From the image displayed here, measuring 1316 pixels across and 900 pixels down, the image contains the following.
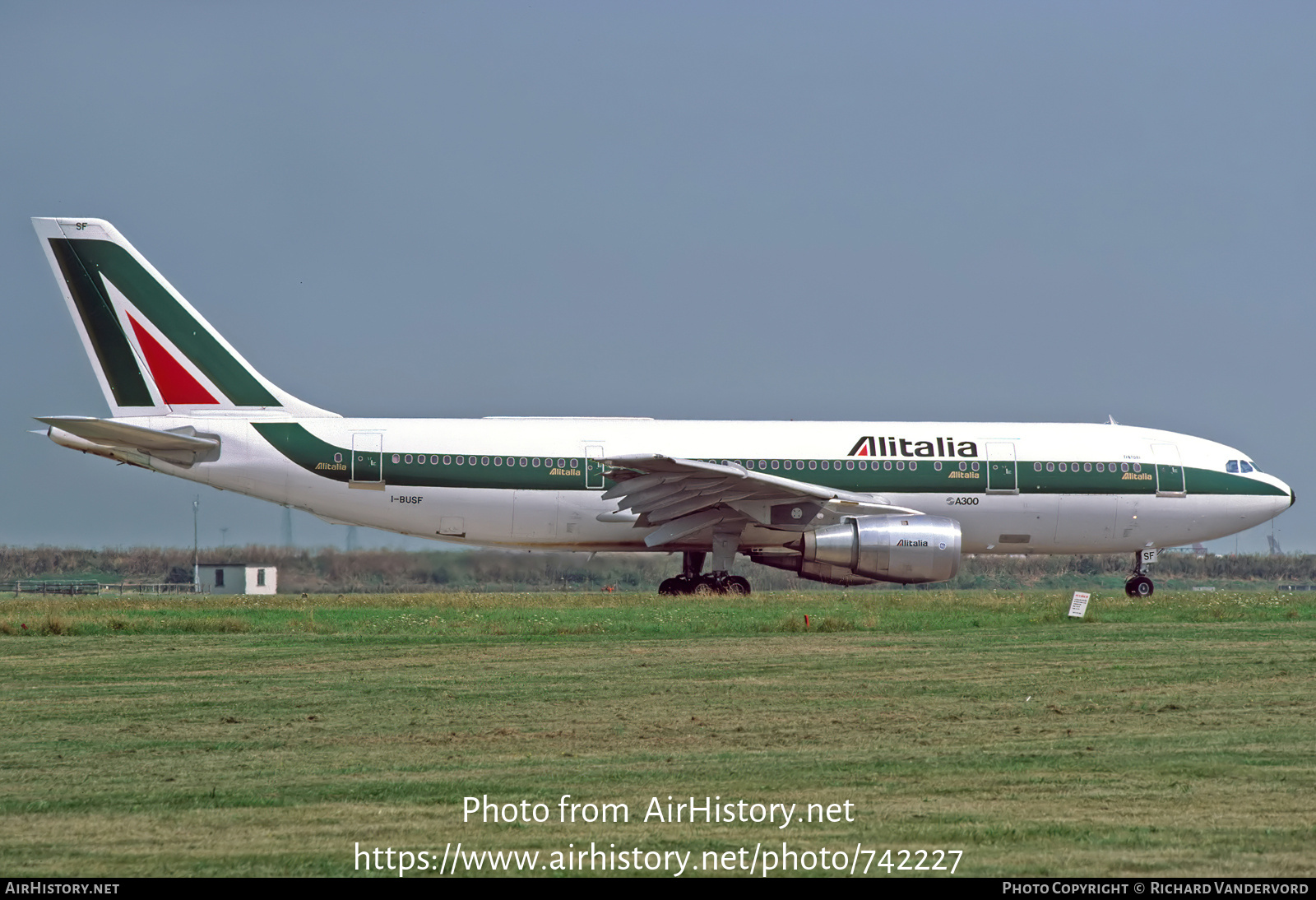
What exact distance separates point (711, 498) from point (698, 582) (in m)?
2.15

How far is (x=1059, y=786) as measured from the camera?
25.6ft

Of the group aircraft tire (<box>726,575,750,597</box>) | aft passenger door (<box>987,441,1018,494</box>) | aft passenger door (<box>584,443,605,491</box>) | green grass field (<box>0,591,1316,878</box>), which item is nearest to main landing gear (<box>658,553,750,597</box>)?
aircraft tire (<box>726,575,750,597</box>)

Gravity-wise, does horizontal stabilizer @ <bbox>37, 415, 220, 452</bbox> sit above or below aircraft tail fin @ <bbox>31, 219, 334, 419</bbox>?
below

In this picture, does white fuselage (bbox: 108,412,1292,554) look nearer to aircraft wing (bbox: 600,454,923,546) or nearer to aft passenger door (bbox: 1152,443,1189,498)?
aft passenger door (bbox: 1152,443,1189,498)

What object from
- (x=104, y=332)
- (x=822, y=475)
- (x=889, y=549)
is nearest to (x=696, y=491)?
(x=822, y=475)

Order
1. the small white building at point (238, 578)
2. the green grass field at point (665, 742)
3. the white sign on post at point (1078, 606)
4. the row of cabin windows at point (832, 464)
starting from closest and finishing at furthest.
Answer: the green grass field at point (665, 742) < the white sign on post at point (1078, 606) < the row of cabin windows at point (832, 464) < the small white building at point (238, 578)

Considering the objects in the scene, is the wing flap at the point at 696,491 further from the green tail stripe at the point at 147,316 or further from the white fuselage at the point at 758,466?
the green tail stripe at the point at 147,316

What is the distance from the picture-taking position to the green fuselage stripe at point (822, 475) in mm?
25172

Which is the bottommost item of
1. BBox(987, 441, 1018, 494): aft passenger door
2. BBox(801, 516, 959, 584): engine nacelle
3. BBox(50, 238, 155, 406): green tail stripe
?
BBox(801, 516, 959, 584): engine nacelle

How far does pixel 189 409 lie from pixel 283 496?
2.36 metres

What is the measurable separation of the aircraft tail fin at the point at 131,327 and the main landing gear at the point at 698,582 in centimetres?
850

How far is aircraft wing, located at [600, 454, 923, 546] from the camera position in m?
24.3

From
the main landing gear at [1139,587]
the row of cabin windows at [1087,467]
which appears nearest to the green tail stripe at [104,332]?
the row of cabin windows at [1087,467]

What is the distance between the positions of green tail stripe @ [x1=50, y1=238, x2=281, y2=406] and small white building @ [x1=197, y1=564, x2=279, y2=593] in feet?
17.7
